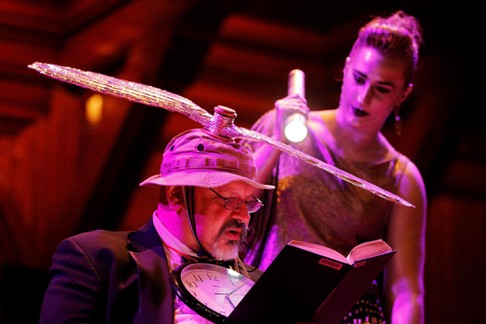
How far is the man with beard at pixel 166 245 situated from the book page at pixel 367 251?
329mm

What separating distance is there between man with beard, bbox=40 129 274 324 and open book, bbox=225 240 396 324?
0.69 ft

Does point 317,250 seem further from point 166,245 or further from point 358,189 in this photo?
point 358,189

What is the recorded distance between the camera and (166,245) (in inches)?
90.8

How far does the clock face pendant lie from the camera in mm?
2072

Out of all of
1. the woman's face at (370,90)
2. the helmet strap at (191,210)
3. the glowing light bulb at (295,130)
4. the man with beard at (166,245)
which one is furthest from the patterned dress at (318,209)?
the helmet strap at (191,210)

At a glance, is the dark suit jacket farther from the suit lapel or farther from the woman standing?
the woman standing

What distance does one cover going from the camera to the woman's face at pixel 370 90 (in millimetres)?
2908

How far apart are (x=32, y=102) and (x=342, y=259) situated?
168 inches

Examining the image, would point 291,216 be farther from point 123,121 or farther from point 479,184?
point 479,184

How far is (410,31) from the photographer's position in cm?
309

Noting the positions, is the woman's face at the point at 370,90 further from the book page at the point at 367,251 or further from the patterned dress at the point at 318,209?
the book page at the point at 367,251

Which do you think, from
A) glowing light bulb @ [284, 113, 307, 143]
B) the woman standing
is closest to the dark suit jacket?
glowing light bulb @ [284, 113, 307, 143]

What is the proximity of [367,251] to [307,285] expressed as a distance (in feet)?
0.73

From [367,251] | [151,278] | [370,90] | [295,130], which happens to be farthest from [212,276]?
[370,90]
